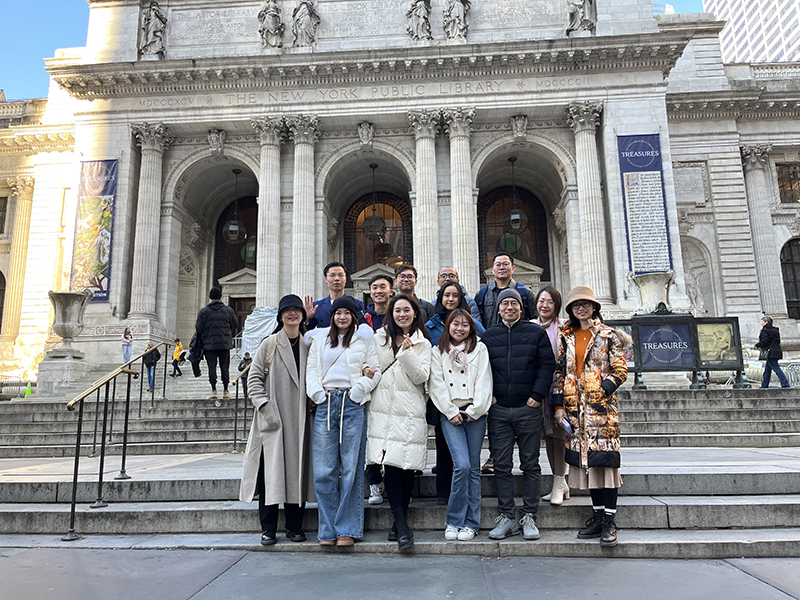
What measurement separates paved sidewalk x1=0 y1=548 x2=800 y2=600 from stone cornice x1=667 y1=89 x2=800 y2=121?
26456mm

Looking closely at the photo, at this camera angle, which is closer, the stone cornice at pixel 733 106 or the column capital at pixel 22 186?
the stone cornice at pixel 733 106

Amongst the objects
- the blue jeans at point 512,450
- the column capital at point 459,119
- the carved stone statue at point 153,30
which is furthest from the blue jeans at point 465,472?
the carved stone statue at point 153,30

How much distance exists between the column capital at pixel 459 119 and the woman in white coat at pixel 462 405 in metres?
18.3

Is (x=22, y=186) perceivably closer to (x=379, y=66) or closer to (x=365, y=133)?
(x=365, y=133)

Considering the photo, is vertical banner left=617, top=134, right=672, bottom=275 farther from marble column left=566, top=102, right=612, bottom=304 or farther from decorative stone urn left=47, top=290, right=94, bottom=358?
decorative stone urn left=47, top=290, right=94, bottom=358

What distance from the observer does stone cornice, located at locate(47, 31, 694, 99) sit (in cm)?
2111

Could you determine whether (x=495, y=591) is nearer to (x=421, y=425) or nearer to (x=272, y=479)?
(x=421, y=425)

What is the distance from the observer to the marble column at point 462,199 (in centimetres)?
2108

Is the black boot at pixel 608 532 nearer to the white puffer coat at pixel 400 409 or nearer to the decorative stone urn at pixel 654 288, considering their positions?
the white puffer coat at pixel 400 409

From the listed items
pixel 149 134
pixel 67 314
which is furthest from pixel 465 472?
pixel 149 134

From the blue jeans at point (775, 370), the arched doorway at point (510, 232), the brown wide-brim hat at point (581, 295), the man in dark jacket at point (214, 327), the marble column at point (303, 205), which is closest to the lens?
the brown wide-brim hat at point (581, 295)

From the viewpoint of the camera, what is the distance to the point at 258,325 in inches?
754

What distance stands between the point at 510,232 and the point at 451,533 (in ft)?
73.7

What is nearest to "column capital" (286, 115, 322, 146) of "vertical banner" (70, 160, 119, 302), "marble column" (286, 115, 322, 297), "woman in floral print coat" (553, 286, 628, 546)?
"marble column" (286, 115, 322, 297)
